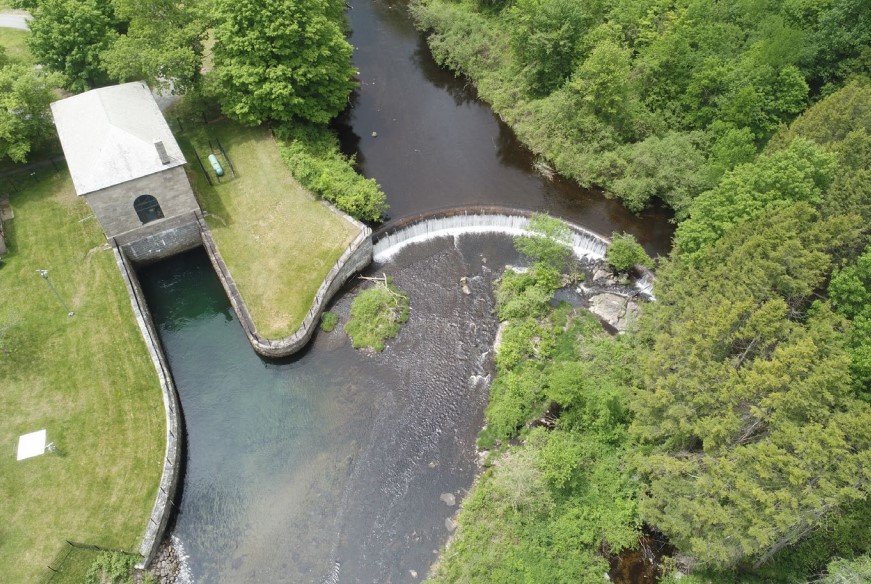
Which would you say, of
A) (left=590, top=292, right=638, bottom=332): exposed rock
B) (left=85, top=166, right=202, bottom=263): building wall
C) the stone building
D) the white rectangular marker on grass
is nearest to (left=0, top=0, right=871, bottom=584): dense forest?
(left=590, top=292, right=638, bottom=332): exposed rock

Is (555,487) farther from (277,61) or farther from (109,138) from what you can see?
(277,61)

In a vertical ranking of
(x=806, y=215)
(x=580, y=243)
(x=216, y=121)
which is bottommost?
(x=216, y=121)

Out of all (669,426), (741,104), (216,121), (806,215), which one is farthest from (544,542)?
(216,121)

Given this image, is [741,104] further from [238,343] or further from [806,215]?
[238,343]

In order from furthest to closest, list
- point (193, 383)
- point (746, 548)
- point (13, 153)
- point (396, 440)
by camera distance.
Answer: point (13, 153)
point (193, 383)
point (396, 440)
point (746, 548)

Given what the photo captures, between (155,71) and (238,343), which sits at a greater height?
(155,71)

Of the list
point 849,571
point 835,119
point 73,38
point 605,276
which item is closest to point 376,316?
point 605,276

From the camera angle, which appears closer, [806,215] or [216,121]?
[806,215]
